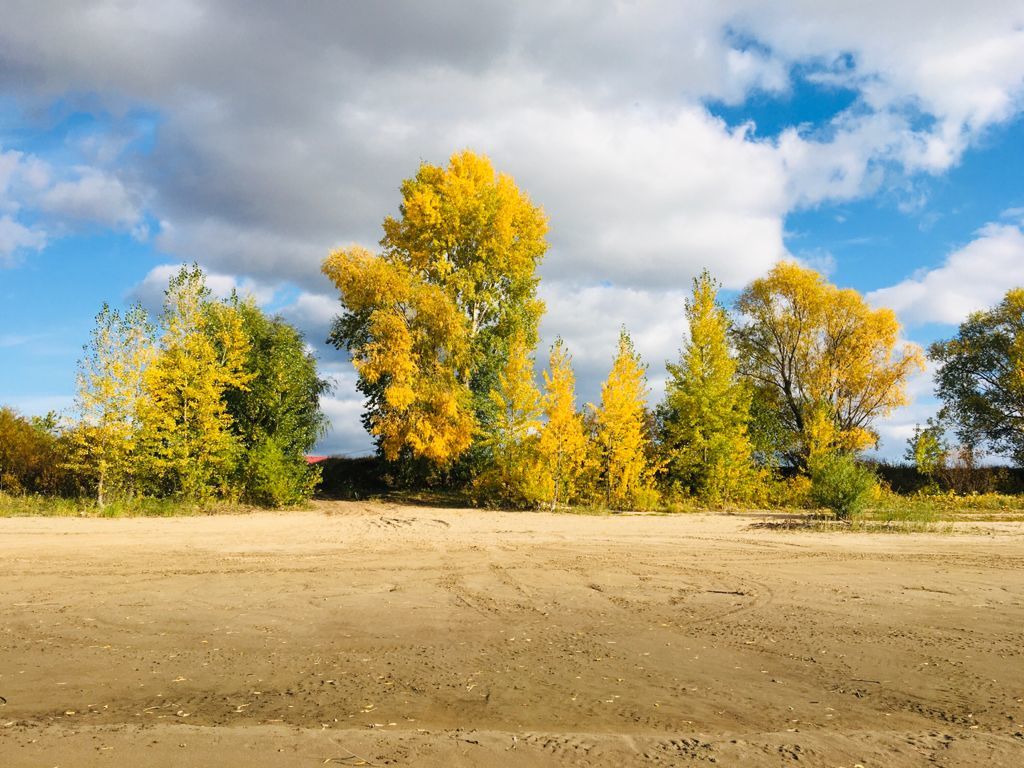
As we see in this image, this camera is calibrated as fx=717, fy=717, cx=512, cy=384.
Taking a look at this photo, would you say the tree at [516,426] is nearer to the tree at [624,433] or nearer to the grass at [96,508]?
the tree at [624,433]

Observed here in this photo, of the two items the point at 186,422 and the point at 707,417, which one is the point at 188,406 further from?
the point at 707,417

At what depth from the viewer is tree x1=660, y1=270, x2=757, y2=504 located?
29.0 m

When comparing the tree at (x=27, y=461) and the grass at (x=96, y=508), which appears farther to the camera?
the tree at (x=27, y=461)

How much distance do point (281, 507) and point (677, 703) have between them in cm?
2351

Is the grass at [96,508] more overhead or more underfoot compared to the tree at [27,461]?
more underfoot

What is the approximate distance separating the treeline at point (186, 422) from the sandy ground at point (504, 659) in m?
9.26

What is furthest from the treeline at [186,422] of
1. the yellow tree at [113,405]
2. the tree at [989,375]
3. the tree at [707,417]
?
the tree at [989,375]

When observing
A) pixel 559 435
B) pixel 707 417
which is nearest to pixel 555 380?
pixel 559 435

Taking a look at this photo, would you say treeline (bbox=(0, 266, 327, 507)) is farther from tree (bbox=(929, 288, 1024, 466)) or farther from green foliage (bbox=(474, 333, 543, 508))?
tree (bbox=(929, 288, 1024, 466))

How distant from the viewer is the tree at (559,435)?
90.1 feet

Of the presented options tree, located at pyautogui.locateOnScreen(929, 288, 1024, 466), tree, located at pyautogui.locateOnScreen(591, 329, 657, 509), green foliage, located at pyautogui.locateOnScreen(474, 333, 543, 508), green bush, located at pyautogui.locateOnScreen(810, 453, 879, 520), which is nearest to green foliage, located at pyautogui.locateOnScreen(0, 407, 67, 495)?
green foliage, located at pyautogui.locateOnScreen(474, 333, 543, 508)

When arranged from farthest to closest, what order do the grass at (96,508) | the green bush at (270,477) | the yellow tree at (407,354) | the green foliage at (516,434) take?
1. the yellow tree at (407,354)
2. the green foliage at (516,434)
3. the green bush at (270,477)
4. the grass at (96,508)

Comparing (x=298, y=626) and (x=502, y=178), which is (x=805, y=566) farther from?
(x=502, y=178)

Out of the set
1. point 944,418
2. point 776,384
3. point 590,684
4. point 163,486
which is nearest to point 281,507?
point 163,486
